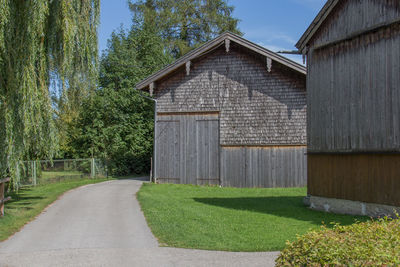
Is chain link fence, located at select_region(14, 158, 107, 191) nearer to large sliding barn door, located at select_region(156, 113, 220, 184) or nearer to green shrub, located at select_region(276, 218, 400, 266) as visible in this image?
large sliding barn door, located at select_region(156, 113, 220, 184)

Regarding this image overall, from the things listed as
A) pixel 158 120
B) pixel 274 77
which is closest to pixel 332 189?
pixel 274 77

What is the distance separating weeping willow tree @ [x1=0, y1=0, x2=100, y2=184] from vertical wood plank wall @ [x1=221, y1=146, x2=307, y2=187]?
1032cm

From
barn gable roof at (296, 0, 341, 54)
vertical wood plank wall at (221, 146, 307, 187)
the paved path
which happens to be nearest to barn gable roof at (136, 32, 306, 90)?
vertical wood plank wall at (221, 146, 307, 187)

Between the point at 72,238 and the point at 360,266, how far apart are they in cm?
738

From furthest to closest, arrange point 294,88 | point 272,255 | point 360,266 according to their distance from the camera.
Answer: point 294,88 < point 272,255 < point 360,266

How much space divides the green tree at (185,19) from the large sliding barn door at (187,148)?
21.4 metres

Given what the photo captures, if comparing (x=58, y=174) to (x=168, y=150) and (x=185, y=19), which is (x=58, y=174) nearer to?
(x=168, y=150)

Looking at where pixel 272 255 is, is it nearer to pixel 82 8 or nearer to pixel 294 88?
pixel 82 8

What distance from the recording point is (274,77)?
72.5 ft

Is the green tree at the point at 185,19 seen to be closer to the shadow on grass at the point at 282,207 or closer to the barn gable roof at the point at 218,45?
the barn gable roof at the point at 218,45

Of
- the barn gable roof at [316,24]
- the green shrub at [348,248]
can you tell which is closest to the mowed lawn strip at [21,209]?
the green shrub at [348,248]

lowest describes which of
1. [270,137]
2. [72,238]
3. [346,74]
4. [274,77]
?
[72,238]

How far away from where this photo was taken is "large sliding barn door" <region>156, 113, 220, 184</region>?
74.0 ft

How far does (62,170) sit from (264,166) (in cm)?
1215
